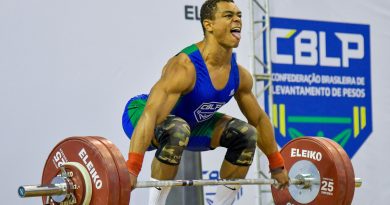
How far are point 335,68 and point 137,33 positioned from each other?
140 cm

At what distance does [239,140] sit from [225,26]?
0.46 m

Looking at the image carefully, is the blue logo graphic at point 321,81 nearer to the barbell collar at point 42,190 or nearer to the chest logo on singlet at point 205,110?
the chest logo on singlet at point 205,110

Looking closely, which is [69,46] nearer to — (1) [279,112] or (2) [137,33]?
(2) [137,33]

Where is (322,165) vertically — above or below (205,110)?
below

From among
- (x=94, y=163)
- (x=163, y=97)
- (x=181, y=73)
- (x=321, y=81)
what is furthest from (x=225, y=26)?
(x=321, y=81)

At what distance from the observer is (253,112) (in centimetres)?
346

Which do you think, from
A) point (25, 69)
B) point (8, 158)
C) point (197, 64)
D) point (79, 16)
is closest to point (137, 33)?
point (79, 16)

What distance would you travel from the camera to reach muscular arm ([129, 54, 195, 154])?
118 inches

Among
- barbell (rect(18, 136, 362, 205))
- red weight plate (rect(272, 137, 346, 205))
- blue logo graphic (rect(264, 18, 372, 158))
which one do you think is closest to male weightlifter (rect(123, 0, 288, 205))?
barbell (rect(18, 136, 362, 205))

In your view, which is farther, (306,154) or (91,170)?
(306,154)

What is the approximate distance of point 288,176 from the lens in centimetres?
361

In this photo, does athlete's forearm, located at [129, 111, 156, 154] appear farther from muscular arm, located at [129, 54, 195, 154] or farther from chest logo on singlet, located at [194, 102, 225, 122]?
chest logo on singlet, located at [194, 102, 225, 122]

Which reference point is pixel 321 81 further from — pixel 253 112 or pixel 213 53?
pixel 213 53

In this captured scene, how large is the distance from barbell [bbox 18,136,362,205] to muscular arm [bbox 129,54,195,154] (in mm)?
100
